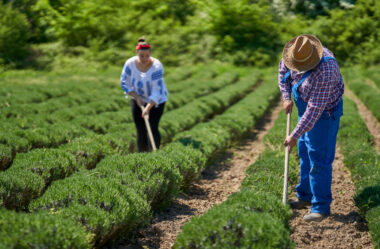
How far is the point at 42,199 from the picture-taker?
3654 mm

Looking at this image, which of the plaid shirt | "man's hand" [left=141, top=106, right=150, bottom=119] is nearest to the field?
"man's hand" [left=141, top=106, right=150, bottom=119]

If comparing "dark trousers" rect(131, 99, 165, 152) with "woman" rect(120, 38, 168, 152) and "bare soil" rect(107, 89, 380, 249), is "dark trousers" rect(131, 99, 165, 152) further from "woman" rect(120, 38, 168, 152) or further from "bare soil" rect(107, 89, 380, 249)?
"bare soil" rect(107, 89, 380, 249)

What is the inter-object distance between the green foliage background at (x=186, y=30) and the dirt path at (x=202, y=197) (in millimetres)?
20250

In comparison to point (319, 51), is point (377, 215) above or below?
below

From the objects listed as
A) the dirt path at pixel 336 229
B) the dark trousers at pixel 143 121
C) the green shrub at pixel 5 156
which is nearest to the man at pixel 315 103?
the dirt path at pixel 336 229

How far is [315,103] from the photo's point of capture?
419 cm

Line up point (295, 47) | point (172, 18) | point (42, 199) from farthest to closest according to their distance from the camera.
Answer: point (172, 18)
point (295, 47)
point (42, 199)

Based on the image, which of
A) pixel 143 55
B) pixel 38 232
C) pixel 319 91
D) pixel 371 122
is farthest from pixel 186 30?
pixel 38 232

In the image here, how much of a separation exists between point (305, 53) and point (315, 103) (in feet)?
1.87

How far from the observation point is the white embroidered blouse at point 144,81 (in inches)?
254

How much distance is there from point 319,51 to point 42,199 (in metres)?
3.29

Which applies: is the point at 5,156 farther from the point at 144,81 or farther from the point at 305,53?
the point at 305,53

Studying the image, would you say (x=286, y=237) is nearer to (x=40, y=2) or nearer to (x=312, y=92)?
(x=312, y=92)

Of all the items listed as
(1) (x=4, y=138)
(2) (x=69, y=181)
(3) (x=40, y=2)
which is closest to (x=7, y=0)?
(3) (x=40, y=2)
